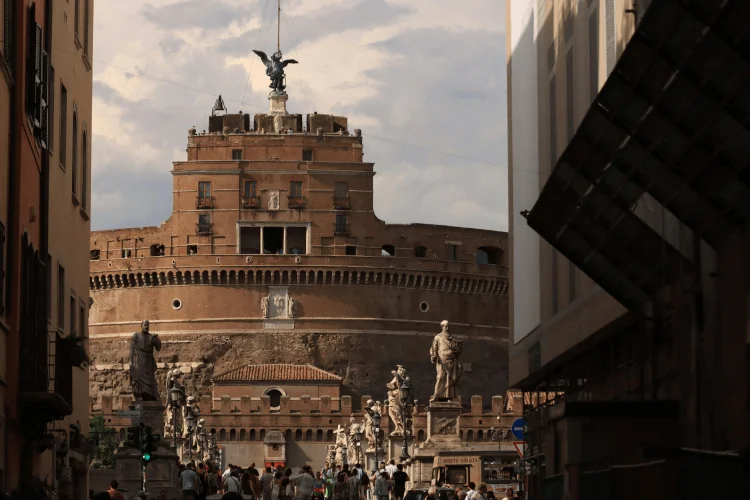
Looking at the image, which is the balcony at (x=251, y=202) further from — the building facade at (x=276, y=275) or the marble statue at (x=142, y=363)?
the marble statue at (x=142, y=363)

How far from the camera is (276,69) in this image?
305ft

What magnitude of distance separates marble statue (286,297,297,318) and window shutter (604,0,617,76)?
219ft

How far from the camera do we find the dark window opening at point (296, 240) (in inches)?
3381

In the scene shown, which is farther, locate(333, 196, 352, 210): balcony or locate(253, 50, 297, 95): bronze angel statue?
locate(253, 50, 297, 95): bronze angel statue

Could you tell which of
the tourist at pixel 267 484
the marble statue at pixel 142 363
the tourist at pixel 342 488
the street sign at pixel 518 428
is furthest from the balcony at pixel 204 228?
the street sign at pixel 518 428

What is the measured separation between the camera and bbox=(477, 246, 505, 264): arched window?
90750 mm

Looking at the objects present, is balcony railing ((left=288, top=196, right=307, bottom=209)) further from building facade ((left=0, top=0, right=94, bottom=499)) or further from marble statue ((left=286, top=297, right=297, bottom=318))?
building facade ((left=0, top=0, right=94, bottom=499))

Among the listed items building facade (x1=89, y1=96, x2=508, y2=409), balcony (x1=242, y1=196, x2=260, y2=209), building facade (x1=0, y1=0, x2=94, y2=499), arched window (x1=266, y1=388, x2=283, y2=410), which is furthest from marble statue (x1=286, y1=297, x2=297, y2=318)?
building facade (x1=0, y1=0, x2=94, y2=499)

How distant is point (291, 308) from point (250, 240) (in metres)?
4.33

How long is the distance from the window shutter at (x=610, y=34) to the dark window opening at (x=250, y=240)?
6795 centimetres

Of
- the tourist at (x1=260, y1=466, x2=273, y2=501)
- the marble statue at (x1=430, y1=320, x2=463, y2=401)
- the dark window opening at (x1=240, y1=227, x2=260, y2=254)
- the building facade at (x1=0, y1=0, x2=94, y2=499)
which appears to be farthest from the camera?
the dark window opening at (x1=240, y1=227, x2=260, y2=254)

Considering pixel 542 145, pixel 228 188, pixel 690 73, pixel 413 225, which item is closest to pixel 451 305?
pixel 413 225

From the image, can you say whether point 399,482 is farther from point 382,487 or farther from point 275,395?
point 275,395

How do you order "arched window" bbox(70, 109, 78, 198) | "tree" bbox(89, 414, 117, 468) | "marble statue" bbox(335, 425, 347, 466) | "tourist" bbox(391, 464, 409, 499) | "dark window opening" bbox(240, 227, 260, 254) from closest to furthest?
"arched window" bbox(70, 109, 78, 198) < "tourist" bbox(391, 464, 409, 499) < "marble statue" bbox(335, 425, 347, 466) < "tree" bbox(89, 414, 117, 468) < "dark window opening" bbox(240, 227, 260, 254)
